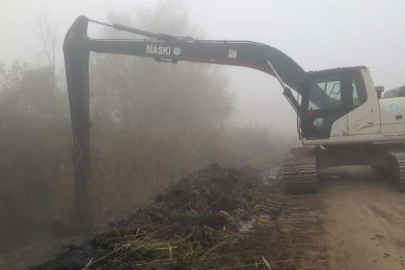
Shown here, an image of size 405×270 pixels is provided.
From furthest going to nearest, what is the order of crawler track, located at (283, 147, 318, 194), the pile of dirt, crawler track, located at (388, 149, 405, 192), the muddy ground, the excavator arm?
the excavator arm, crawler track, located at (283, 147, 318, 194), crawler track, located at (388, 149, 405, 192), the muddy ground, the pile of dirt

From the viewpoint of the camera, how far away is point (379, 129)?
29.7 feet

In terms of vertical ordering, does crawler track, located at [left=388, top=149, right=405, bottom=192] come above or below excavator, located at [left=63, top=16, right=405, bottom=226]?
below

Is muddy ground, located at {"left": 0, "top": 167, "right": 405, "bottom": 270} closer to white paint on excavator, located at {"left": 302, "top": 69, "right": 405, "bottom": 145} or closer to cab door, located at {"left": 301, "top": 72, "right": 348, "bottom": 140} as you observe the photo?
white paint on excavator, located at {"left": 302, "top": 69, "right": 405, "bottom": 145}

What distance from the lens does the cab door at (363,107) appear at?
9.05 meters

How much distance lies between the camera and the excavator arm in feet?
32.0

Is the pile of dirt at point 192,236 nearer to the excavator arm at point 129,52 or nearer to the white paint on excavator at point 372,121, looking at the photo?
the white paint on excavator at point 372,121

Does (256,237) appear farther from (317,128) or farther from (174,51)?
(174,51)

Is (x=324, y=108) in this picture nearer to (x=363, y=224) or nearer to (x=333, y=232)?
(x=363, y=224)

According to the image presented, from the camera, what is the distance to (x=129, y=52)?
10266 millimetres

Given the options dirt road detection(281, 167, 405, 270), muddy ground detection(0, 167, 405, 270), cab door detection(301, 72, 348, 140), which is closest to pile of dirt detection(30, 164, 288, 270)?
muddy ground detection(0, 167, 405, 270)

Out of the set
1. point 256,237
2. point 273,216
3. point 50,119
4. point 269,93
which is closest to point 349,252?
point 256,237

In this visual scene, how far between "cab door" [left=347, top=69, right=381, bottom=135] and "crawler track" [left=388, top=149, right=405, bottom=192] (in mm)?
650

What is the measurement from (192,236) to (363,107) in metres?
5.40

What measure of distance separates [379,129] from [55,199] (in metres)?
8.56
